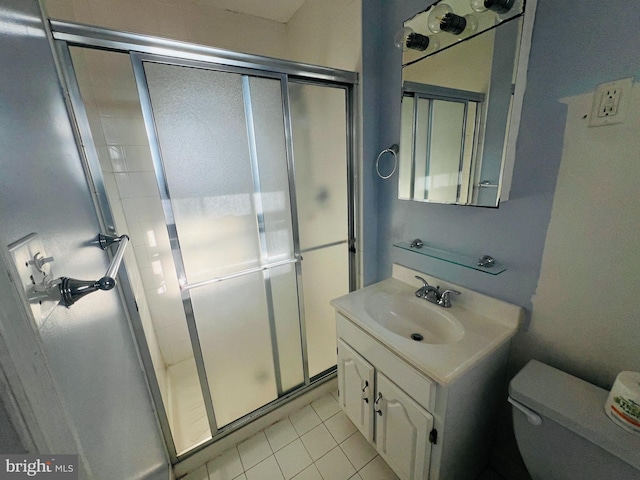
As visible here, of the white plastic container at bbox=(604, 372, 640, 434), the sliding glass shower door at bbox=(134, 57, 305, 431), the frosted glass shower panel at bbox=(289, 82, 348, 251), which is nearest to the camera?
the white plastic container at bbox=(604, 372, 640, 434)

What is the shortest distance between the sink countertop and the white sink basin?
3cm

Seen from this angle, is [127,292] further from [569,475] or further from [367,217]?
[569,475]

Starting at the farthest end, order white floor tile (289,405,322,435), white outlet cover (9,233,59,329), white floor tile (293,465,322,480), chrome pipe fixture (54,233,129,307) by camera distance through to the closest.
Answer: white floor tile (289,405,322,435)
white floor tile (293,465,322,480)
chrome pipe fixture (54,233,129,307)
white outlet cover (9,233,59,329)

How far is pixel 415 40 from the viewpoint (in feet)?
3.72

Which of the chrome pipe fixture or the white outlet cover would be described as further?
the chrome pipe fixture

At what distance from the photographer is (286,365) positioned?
1.60 m

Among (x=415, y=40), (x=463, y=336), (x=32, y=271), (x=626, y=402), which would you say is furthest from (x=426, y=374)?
(x=415, y=40)

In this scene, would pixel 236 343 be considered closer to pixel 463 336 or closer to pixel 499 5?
pixel 463 336

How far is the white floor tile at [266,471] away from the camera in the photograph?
1290mm

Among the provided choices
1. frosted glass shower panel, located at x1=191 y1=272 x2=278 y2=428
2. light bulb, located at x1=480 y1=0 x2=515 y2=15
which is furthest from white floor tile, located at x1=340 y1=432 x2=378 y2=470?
light bulb, located at x1=480 y1=0 x2=515 y2=15

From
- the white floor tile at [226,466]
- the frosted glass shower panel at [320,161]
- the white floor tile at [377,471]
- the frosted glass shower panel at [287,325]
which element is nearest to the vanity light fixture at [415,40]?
the frosted glass shower panel at [320,161]

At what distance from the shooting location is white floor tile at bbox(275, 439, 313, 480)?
1311mm

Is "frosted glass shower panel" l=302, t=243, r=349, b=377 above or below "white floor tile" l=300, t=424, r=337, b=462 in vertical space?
above

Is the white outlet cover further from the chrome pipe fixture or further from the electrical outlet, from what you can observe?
the electrical outlet
